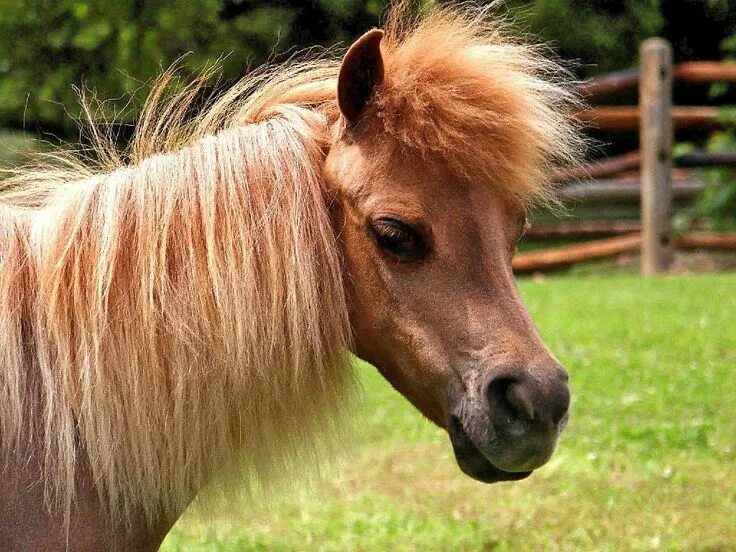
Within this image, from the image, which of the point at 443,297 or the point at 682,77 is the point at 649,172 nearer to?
the point at 682,77

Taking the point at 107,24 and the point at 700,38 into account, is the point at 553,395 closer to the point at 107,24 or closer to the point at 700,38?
the point at 107,24

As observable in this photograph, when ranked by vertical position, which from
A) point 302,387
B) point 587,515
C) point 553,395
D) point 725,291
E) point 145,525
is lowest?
point 725,291

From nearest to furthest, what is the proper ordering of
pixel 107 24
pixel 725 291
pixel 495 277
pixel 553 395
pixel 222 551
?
pixel 553 395, pixel 495 277, pixel 222 551, pixel 107 24, pixel 725 291

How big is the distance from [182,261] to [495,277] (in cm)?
68

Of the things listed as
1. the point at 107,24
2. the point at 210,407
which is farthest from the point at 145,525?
the point at 107,24

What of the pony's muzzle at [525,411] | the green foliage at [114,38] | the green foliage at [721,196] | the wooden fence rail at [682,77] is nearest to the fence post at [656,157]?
the wooden fence rail at [682,77]

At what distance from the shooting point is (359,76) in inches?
81.5

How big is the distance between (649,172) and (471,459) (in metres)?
9.29

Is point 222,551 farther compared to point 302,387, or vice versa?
point 222,551

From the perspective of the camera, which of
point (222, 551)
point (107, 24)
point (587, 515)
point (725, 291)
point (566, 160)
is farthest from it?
point (725, 291)

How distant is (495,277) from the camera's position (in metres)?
1.98

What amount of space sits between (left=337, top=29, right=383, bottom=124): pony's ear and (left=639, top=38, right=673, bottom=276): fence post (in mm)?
8994

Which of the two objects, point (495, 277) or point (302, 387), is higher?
point (495, 277)

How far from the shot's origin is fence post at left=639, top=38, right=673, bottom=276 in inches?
416
